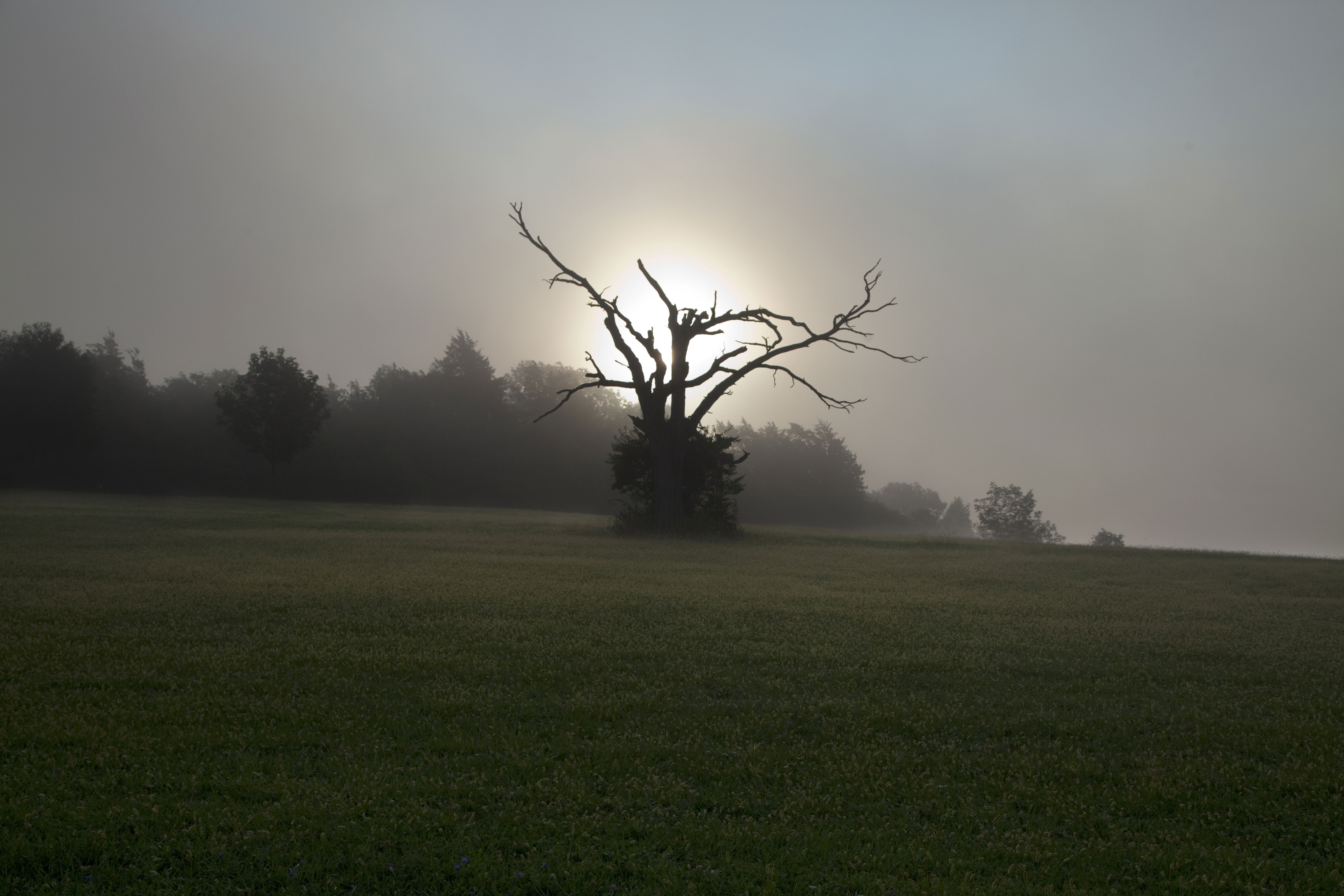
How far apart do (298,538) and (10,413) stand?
49042 mm

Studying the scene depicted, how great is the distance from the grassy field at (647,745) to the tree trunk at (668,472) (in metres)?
15.7

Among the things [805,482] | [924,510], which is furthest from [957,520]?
[805,482]

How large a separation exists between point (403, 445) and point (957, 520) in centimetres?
8657

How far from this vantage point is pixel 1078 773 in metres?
6.15

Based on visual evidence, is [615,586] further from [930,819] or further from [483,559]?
[930,819]

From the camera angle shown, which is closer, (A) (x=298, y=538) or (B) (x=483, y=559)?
(B) (x=483, y=559)

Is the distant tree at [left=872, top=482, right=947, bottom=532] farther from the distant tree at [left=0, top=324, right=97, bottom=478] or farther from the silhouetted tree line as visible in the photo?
the distant tree at [left=0, top=324, right=97, bottom=478]

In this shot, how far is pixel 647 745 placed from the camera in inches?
251

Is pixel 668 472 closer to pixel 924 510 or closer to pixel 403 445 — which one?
pixel 403 445

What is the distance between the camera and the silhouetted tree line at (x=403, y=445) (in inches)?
2218

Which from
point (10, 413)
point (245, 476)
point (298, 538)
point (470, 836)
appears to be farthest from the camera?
point (245, 476)

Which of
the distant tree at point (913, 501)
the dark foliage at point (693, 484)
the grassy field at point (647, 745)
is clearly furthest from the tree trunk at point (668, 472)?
the distant tree at point (913, 501)

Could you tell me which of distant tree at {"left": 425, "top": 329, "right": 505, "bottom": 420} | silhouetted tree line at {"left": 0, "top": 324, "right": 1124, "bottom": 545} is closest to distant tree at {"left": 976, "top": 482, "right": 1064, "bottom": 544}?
silhouetted tree line at {"left": 0, "top": 324, "right": 1124, "bottom": 545}

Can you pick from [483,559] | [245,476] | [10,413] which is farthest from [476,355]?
[483,559]
